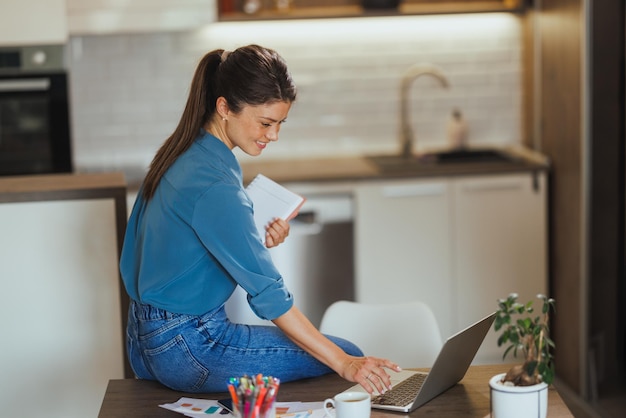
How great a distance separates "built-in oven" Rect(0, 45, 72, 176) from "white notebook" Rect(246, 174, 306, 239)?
2.25 metres

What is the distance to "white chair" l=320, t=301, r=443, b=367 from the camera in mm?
3010

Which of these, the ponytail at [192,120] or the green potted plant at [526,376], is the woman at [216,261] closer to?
the ponytail at [192,120]

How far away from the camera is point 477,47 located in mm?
5344

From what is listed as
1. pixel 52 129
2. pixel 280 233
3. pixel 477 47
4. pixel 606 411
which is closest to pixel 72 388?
pixel 280 233

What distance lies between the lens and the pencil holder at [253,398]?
6.57ft

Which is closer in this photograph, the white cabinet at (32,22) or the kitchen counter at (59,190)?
the kitchen counter at (59,190)

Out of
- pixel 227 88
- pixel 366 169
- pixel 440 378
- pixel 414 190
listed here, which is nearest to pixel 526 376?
pixel 440 378

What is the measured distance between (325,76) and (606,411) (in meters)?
2.16

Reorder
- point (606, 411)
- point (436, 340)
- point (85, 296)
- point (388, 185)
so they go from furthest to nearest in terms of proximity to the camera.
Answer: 1. point (388, 185)
2. point (606, 411)
3. point (85, 296)
4. point (436, 340)

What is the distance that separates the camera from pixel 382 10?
5.06 m

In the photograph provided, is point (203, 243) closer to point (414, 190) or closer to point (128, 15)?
point (414, 190)

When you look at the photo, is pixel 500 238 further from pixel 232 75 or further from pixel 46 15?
pixel 232 75

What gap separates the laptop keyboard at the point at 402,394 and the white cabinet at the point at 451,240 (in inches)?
91.0

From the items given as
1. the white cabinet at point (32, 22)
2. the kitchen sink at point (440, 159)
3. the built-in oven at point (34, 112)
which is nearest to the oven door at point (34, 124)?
the built-in oven at point (34, 112)
